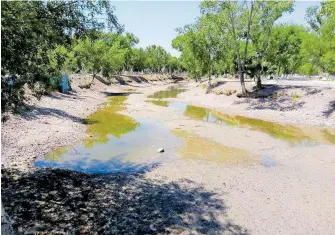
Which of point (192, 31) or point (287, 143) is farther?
point (192, 31)

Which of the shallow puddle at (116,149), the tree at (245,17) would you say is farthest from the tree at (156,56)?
the shallow puddle at (116,149)

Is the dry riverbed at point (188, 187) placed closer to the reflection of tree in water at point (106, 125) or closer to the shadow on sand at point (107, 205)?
the shadow on sand at point (107, 205)

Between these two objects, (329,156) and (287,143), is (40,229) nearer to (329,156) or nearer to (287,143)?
(329,156)

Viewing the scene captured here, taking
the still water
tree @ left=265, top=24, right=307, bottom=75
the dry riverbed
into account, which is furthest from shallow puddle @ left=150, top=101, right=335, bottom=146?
tree @ left=265, top=24, right=307, bottom=75

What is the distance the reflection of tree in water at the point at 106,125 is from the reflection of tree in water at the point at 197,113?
841cm

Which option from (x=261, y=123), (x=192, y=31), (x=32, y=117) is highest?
(x=192, y=31)

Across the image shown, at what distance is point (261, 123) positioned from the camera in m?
35.3

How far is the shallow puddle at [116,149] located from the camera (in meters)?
19.1

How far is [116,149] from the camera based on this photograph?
23.2 metres

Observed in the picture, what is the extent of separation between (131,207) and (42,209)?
3.46 m

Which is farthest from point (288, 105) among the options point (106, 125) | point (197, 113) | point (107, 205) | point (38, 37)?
point (38, 37)

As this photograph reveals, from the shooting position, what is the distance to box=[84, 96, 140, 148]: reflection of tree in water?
26.5 m

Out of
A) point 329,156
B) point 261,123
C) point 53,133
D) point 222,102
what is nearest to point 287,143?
point 329,156

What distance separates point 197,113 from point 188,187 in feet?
92.1
